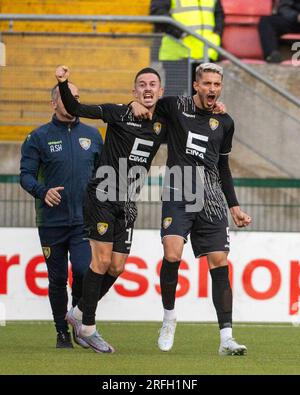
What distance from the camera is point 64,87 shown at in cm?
973

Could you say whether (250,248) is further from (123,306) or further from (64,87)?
(64,87)

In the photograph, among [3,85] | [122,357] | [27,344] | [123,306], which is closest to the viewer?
[122,357]

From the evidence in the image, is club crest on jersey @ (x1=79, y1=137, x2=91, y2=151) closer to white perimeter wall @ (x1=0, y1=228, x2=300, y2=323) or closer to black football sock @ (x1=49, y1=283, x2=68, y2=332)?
black football sock @ (x1=49, y1=283, x2=68, y2=332)

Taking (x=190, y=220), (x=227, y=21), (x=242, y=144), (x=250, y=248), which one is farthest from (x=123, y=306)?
(x=227, y=21)

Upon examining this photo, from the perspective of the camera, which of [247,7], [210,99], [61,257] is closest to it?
[210,99]

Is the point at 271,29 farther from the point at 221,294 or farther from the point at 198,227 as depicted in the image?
the point at 221,294

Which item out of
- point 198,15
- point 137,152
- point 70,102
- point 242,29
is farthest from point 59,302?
point 242,29

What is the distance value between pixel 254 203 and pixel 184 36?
2880 mm

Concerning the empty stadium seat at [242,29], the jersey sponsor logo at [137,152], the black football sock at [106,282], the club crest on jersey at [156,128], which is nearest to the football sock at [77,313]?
the black football sock at [106,282]

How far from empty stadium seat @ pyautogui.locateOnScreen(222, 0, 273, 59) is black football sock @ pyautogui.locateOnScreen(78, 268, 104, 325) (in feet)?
26.6

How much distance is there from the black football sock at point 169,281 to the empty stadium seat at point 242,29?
26.2ft

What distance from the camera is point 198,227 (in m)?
10.1

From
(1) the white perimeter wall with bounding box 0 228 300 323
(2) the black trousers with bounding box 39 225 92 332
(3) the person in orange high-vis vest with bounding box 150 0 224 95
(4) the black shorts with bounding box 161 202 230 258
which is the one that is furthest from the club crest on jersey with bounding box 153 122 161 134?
(3) the person in orange high-vis vest with bounding box 150 0 224 95
